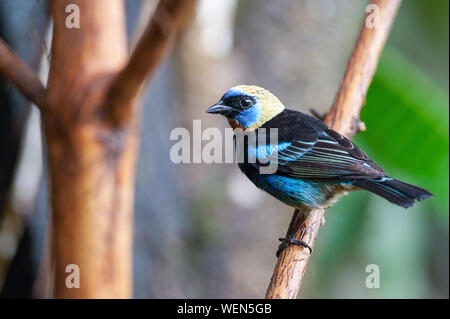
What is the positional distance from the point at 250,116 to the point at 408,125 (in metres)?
1.18

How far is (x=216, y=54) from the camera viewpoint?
5.17 meters

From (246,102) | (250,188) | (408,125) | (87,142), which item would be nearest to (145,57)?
(87,142)

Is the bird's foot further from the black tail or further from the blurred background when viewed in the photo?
the blurred background

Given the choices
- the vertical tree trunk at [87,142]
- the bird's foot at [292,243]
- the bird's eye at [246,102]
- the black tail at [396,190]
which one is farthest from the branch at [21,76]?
the black tail at [396,190]

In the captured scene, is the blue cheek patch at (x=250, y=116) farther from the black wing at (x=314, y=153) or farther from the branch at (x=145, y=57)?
the branch at (x=145, y=57)

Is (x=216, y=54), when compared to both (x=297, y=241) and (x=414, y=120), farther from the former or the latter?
(x=297, y=241)

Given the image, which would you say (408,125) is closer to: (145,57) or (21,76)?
(145,57)

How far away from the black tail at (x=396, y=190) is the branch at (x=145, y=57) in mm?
1023

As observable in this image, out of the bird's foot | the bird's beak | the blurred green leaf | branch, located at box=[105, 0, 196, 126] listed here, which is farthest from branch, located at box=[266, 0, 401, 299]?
branch, located at box=[105, 0, 196, 126]

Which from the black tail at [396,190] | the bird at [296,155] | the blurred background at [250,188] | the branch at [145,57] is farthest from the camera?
the blurred background at [250,188]

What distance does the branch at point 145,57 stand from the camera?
2.14 meters

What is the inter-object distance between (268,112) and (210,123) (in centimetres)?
239

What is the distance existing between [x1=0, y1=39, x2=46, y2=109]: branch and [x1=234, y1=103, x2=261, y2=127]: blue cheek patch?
0.89 metres

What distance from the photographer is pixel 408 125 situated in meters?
3.46
